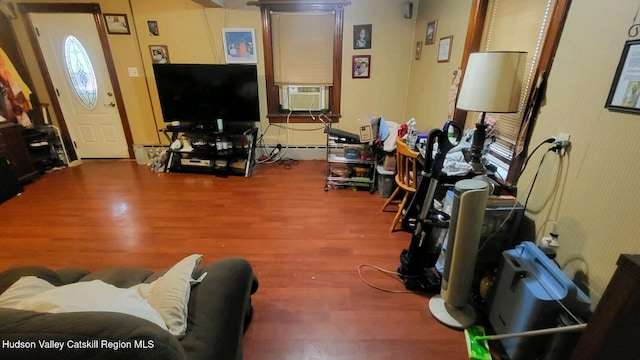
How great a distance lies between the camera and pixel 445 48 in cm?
280

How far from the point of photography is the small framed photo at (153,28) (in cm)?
371

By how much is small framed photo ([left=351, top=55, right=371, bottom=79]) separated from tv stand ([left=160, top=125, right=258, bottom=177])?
164 cm

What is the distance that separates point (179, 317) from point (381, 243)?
1714mm

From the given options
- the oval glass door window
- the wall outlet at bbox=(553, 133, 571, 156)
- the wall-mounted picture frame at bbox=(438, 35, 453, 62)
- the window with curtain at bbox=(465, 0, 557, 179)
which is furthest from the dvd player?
the wall outlet at bbox=(553, 133, 571, 156)

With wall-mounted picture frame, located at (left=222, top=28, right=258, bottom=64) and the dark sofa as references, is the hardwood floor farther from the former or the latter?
wall-mounted picture frame, located at (left=222, top=28, right=258, bottom=64)

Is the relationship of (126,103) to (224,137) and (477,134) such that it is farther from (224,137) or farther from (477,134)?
(477,134)

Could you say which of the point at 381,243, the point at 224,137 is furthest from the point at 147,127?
the point at 381,243

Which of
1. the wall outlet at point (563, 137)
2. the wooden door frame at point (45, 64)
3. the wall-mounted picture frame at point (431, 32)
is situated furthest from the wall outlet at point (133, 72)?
the wall outlet at point (563, 137)

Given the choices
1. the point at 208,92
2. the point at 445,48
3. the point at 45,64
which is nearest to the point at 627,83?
the point at 445,48

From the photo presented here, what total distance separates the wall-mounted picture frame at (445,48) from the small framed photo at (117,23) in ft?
12.9

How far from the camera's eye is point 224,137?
390 cm

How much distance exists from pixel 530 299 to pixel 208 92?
3.82m

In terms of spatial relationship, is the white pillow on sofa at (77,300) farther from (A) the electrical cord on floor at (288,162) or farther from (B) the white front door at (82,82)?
(B) the white front door at (82,82)

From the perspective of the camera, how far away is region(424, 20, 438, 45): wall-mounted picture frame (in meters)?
3.06
